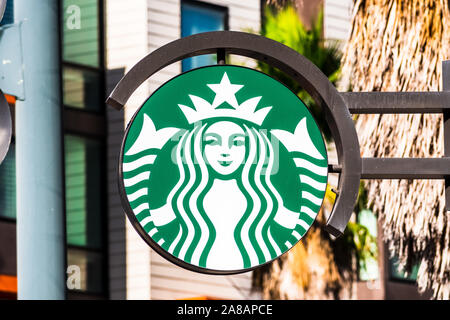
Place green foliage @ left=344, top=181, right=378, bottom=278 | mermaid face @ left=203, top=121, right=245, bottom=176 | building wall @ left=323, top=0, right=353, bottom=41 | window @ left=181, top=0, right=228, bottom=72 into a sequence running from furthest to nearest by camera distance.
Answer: building wall @ left=323, top=0, right=353, bottom=41
window @ left=181, top=0, right=228, bottom=72
green foliage @ left=344, top=181, right=378, bottom=278
mermaid face @ left=203, top=121, right=245, bottom=176

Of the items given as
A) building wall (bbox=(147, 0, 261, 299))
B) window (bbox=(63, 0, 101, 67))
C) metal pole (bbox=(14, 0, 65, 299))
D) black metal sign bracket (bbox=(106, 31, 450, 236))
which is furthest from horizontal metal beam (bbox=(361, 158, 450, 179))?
window (bbox=(63, 0, 101, 67))

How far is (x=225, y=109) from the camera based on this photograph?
6332 mm

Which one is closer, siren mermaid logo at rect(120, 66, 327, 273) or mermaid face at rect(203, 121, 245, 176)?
siren mermaid logo at rect(120, 66, 327, 273)

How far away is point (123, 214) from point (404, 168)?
563 inches

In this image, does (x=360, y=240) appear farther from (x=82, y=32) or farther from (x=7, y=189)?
(x=7, y=189)

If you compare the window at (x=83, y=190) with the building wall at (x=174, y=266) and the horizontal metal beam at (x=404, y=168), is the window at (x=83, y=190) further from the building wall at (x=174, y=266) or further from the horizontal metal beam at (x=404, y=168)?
the horizontal metal beam at (x=404, y=168)

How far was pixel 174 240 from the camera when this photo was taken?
241 inches

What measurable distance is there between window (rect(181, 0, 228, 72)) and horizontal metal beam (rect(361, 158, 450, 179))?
578 inches

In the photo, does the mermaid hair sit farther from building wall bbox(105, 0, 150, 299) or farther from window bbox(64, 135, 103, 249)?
window bbox(64, 135, 103, 249)

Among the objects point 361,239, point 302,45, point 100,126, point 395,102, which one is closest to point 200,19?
point 302,45

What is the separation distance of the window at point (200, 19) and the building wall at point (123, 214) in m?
0.27

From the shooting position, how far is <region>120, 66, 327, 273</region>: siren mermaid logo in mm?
6156

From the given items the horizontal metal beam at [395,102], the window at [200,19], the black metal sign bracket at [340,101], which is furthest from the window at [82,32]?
the horizontal metal beam at [395,102]
